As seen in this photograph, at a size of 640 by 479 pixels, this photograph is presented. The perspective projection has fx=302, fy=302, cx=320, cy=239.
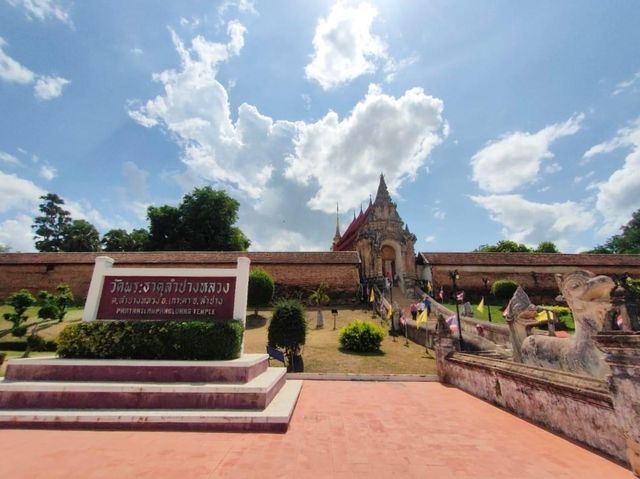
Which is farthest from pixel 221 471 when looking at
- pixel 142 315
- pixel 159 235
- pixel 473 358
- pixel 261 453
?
pixel 159 235

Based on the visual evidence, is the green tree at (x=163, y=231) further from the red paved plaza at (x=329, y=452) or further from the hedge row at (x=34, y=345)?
the red paved plaza at (x=329, y=452)

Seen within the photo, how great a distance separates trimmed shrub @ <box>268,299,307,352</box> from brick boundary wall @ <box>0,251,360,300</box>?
1338 centimetres

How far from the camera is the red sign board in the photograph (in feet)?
23.1

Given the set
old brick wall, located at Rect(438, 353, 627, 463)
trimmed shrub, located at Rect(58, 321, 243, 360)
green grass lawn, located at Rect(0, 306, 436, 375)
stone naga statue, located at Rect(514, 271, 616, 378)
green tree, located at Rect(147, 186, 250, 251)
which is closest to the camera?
old brick wall, located at Rect(438, 353, 627, 463)

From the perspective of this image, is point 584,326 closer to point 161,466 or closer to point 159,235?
point 161,466

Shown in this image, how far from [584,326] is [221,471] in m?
5.57

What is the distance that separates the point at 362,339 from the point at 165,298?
7379mm

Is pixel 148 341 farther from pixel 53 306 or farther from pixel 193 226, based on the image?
pixel 193 226

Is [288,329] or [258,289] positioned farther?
[258,289]

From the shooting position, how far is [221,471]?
315 cm

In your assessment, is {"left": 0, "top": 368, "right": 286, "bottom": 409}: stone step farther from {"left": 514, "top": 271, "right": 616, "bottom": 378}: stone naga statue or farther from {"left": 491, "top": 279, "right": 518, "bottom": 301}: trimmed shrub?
{"left": 491, "top": 279, "right": 518, "bottom": 301}: trimmed shrub

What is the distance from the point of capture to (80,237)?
3962 centimetres

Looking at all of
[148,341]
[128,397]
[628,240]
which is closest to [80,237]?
[148,341]

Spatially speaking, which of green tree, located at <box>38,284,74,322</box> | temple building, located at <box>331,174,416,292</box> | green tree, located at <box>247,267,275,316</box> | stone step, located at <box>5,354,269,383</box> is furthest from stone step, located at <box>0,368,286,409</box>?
temple building, located at <box>331,174,416,292</box>
